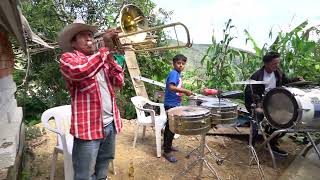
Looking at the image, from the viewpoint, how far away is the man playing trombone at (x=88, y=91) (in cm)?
258

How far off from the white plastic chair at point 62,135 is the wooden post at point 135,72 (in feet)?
11.9

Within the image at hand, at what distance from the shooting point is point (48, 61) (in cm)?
748

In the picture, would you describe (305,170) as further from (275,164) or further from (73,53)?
(73,53)


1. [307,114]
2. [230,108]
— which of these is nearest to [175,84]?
[230,108]

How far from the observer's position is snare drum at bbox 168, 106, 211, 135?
3508mm

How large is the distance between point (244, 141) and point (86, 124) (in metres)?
4.14

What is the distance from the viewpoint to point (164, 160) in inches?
195

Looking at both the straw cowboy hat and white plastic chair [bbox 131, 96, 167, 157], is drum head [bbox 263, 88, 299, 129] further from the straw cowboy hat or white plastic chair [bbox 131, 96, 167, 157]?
the straw cowboy hat

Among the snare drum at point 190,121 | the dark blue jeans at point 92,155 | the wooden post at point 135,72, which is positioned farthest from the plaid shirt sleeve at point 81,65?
Result: the wooden post at point 135,72

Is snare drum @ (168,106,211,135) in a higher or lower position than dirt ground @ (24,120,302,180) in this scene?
higher

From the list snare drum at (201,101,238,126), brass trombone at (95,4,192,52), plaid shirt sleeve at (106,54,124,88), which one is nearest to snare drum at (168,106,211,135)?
snare drum at (201,101,238,126)

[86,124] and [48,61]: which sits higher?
[48,61]

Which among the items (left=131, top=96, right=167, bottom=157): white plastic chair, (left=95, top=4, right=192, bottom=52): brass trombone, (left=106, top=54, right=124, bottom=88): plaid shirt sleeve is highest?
(left=95, top=4, right=192, bottom=52): brass trombone

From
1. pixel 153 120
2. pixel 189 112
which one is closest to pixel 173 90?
pixel 153 120
